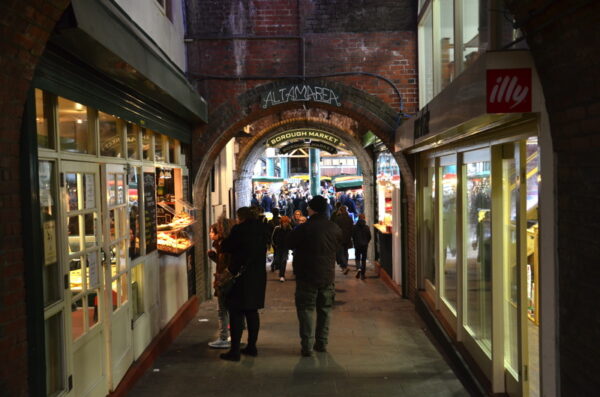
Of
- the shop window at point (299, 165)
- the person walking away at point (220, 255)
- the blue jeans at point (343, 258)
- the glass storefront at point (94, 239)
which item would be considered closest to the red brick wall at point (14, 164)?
the glass storefront at point (94, 239)

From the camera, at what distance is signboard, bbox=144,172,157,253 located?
676cm

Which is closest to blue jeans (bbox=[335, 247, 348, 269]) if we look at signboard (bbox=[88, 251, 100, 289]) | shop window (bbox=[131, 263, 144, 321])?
shop window (bbox=[131, 263, 144, 321])

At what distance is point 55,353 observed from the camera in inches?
164

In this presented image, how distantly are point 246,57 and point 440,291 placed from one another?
14.6 feet

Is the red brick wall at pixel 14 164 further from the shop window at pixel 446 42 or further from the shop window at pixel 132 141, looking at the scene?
the shop window at pixel 446 42

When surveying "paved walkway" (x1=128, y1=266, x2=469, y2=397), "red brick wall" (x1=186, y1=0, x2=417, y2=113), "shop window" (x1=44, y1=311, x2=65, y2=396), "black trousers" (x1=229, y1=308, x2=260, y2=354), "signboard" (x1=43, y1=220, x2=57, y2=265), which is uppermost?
"red brick wall" (x1=186, y1=0, x2=417, y2=113)

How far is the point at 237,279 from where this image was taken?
6.41m

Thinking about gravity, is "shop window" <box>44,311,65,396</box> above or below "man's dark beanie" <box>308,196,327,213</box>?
below

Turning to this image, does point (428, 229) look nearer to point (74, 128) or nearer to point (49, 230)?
point (74, 128)

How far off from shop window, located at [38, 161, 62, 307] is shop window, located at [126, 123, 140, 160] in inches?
82.9

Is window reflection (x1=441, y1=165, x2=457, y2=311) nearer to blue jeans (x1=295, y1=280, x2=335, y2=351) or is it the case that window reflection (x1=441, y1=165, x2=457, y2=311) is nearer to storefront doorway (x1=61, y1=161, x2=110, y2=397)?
blue jeans (x1=295, y1=280, x2=335, y2=351)

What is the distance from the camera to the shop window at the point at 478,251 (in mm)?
5566

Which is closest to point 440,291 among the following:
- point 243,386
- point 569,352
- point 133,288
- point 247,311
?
point 247,311

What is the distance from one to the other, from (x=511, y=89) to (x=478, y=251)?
8.10ft
